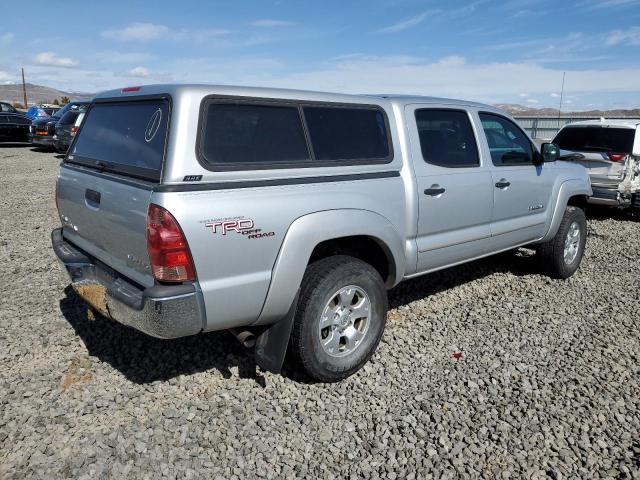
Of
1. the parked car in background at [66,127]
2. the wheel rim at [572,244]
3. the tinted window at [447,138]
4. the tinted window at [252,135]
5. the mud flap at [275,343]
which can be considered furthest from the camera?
the parked car in background at [66,127]

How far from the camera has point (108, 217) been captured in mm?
3102

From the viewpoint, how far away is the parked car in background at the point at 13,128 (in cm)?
1950

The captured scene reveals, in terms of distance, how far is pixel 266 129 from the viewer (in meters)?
3.17

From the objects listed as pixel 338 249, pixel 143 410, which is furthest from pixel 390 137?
pixel 143 410

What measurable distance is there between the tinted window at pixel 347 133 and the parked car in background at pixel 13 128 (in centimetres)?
2001

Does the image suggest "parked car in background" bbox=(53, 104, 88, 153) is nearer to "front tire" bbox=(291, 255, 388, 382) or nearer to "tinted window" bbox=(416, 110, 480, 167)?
"tinted window" bbox=(416, 110, 480, 167)

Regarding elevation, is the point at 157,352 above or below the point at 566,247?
below

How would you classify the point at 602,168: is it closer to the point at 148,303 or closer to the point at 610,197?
the point at 610,197

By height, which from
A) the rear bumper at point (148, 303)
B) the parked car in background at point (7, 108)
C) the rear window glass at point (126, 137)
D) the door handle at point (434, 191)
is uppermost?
the parked car in background at point (7, 108)

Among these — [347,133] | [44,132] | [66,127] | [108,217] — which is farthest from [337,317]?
[44,132]

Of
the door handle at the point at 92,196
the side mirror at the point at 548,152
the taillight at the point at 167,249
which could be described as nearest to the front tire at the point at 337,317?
the taillight at the point at 167,249

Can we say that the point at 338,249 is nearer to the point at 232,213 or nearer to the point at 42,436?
the point at 232,213

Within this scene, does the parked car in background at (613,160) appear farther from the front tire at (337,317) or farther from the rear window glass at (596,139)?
the front tire at (337,317)

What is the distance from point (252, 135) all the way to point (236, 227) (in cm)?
61
